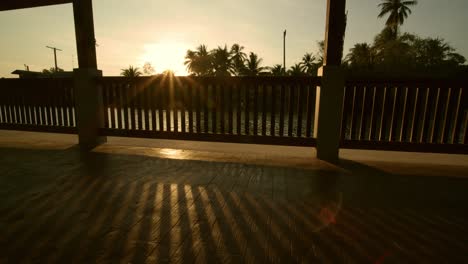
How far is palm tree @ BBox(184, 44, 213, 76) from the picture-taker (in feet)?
149

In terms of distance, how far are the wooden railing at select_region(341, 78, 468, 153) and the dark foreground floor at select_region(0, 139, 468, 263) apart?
0.60 m

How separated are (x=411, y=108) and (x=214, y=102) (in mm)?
2571

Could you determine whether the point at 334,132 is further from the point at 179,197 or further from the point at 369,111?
the point at 179,197

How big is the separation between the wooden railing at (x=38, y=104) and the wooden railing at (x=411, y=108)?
171 inches

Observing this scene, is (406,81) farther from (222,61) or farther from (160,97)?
(222,61)

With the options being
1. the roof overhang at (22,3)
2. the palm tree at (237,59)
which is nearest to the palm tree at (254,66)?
the palm tree at (237,59)

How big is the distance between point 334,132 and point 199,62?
→ 151 ft

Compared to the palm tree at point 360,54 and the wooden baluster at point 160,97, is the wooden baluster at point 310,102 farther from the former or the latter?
the palm tree at point 360,54

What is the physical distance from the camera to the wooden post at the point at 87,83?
3727 mm

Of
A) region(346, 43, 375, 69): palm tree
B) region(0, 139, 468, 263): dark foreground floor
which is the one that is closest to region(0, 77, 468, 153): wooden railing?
region(0, 139, 468, 263): dark foreground floor

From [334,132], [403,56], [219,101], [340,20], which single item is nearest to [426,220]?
[334,132]

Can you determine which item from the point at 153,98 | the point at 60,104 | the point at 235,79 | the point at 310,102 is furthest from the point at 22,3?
the point at 310,102

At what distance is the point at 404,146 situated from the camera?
313 centimetres

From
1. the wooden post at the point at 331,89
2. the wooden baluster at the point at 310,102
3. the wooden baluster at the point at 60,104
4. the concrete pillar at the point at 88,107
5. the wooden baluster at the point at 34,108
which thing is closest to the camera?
the wooden post at the point at 331,89
